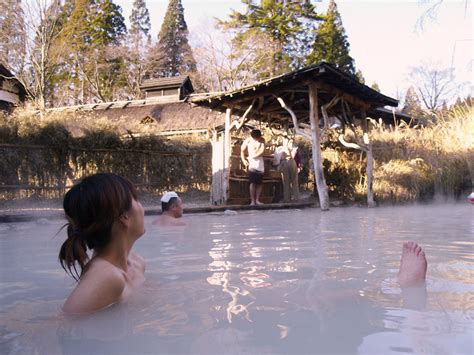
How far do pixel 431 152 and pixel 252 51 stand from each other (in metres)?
21.5

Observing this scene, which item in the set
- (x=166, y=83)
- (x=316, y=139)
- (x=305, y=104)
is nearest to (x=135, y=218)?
(x=316, y=139)

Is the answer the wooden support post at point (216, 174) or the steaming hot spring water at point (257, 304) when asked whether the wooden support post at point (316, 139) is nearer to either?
the wooden support post at point (216, 174)

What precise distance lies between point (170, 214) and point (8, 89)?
938 inches

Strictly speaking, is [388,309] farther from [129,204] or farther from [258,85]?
[258,85]

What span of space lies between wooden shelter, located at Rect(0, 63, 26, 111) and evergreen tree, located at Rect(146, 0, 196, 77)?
11764 mm

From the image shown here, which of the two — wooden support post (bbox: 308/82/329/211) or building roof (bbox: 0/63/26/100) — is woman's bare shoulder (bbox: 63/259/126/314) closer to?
wooden support post (bbox: 308/82/329/211)

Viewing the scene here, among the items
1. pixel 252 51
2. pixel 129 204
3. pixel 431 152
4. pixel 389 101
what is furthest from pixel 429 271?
pixel 252 51

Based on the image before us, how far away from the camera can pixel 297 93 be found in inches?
448

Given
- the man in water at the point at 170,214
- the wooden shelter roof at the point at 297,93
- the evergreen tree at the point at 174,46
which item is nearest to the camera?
the man in water at the point at 170,214

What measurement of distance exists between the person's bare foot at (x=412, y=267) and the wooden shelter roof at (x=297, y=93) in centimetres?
700

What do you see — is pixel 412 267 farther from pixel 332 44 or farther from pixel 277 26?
pixel 332 44

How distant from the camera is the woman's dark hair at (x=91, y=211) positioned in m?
2.08

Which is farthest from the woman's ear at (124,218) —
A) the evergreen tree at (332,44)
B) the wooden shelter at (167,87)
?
the evergreen tree at (332,44)

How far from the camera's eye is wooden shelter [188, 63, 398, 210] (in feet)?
32.1
